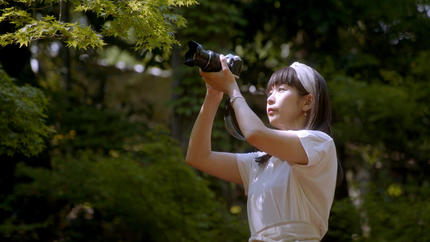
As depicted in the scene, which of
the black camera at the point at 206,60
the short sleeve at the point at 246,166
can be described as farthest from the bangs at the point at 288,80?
the short sleeve at the point at 246,166

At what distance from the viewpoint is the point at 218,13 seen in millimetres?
6148

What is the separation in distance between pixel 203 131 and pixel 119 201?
114 inches

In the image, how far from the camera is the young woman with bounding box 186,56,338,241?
6.44ft

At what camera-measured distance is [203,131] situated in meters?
2.33

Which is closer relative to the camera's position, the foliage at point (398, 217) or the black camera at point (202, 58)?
the black camera at point (202, 58)

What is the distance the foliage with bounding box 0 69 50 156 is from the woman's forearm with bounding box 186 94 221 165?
4.19 ft

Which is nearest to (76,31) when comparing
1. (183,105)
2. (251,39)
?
(183,105)

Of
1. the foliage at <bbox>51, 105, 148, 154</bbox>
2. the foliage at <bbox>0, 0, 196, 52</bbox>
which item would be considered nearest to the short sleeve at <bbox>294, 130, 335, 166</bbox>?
the foliage at <bbox>0, 0, 196, 52</bbox>

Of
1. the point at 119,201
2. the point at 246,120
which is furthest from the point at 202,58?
the point at 119,201

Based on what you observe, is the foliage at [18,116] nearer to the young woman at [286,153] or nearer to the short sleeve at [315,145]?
the young woman at [286,153]

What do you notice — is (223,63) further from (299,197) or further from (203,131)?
(299,197)

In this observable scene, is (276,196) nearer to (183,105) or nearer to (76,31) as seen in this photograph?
(76,31)

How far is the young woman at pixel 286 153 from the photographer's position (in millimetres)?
1963

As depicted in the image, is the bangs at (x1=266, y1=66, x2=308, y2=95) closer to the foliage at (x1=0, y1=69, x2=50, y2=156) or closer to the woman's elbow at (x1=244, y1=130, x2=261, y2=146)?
the woman's elbow at (x1=244, y1=130, x2=261, y2=146)
